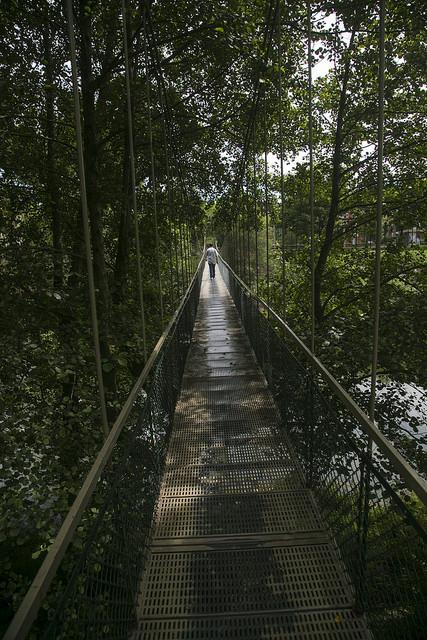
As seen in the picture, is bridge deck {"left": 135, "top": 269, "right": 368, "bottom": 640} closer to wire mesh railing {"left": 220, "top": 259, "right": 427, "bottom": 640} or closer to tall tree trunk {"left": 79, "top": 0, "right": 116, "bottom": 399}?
wire mesh railing {"left": 220, "top": 259, "right": 427, "bottom": 640}

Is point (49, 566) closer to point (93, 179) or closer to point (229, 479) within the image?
point (229, 479)

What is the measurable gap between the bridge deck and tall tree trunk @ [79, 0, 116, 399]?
1.02 metres

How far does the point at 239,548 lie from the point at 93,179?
127 inches

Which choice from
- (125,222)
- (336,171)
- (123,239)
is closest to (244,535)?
(125,222)

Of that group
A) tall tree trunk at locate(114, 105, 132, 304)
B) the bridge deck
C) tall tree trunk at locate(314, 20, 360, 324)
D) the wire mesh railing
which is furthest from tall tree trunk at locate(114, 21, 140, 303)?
the wire mesh railing

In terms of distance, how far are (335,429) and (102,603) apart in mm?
1085

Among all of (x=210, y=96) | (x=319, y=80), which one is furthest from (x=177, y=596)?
(x=319, y=80)

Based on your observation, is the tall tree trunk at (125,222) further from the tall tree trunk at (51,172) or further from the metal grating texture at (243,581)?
the metal grating texture at (243,581)

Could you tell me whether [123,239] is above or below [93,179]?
below

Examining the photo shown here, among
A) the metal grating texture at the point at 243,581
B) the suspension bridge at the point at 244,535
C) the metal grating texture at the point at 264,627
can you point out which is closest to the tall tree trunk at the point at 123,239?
the suspension bridge at the point at 244,535

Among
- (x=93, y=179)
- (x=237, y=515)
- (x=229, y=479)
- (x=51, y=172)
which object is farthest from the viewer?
(x=51, y=172)

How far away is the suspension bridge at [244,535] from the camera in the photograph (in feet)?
4.11

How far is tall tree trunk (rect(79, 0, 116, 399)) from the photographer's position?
365 cm

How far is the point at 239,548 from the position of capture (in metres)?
1.94
